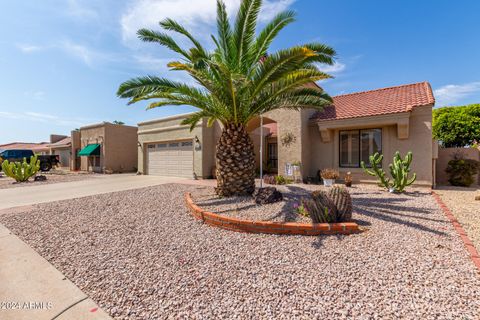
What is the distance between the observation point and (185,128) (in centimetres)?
1659

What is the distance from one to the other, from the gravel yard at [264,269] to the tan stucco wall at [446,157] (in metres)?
8.93

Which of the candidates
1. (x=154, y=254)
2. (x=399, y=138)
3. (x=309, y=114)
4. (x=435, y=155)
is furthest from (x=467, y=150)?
(x=154, y=254)

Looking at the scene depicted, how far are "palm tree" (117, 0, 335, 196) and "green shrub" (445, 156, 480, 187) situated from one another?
9526 millimetres

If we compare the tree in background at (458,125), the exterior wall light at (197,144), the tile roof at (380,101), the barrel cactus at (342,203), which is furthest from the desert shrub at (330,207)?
the tree in background at (458,125)

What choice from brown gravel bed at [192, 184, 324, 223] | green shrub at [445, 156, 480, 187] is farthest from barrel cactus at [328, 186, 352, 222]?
green shrub at [445, 156, 480, 187]

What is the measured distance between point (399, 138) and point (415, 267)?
9.85 metres

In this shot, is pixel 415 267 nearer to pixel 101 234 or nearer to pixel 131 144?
pixel 101 234

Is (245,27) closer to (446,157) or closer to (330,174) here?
(330,174)

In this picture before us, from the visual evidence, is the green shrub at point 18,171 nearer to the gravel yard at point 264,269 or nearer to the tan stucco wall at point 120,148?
the tan stucco wall at point 120,148

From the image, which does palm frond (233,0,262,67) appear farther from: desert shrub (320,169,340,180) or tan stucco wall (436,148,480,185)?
tan stucco wall (436,148,480,185)

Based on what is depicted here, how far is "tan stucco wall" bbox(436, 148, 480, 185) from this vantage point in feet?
40.2

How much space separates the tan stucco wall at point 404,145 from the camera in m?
10.8

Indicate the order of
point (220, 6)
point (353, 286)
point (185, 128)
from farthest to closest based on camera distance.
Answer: point (185, 128), point (220, 6), point (353, 286)

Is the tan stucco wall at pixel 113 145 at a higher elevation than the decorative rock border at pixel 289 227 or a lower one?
higher
